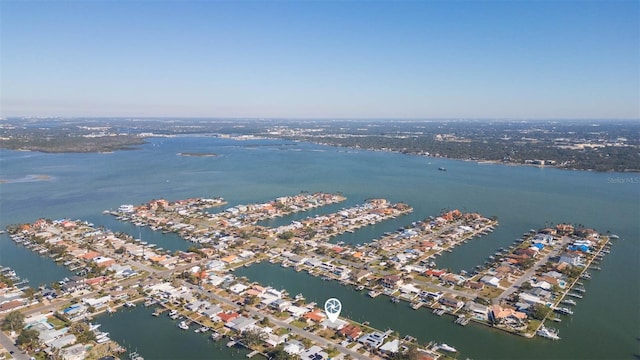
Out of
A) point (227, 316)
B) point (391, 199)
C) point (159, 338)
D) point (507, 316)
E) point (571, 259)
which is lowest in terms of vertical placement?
point (159, 338)

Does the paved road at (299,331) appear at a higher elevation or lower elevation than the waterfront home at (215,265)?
lower

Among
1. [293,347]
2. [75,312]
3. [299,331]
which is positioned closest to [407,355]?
[293,347]

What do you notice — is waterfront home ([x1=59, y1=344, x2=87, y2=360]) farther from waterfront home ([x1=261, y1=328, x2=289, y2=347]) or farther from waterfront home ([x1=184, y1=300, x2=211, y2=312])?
waterfront home ([x1=261, y1=328, x2=289, y2=347])

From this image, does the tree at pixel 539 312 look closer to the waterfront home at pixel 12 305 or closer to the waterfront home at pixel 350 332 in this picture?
the waterfront home at pixel 350 332

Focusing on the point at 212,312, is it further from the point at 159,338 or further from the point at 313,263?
the point at 313,263

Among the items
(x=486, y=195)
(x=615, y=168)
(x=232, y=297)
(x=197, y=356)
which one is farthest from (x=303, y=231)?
(x=615, y=168)

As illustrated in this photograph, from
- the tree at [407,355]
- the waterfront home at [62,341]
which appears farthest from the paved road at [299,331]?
the waterfront home at [62,341]

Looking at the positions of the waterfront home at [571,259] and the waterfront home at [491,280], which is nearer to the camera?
the waterfront home at [491,280]
